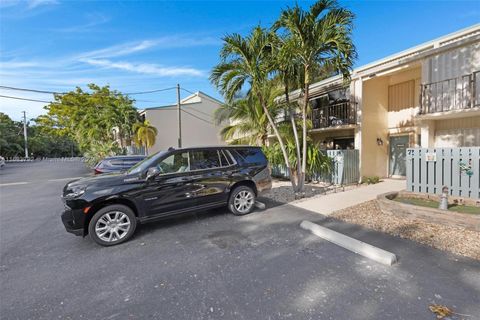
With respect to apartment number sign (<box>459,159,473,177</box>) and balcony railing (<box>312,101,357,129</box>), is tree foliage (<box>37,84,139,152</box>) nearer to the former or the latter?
balcony railing (<box>312,101,357,129</box>)

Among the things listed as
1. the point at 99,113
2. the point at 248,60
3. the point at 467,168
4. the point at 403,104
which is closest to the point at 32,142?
the point at 99,113

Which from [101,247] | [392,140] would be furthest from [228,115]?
[101,247]

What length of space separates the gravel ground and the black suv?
229cm

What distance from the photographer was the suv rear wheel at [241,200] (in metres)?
5.67

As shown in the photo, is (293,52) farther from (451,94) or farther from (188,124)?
(188,124)

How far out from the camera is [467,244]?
367 centimetres

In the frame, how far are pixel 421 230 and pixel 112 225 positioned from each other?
561cm

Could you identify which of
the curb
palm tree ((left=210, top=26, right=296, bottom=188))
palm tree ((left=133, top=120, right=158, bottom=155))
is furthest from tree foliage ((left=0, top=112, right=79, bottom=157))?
the curb

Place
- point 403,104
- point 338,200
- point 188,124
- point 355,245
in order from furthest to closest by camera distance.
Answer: point 188,124 → point 403,104 → point 338,200 → point 355,245

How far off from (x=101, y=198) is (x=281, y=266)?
3245 mm

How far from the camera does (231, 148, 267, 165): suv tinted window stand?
589cm

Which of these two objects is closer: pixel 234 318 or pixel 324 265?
pixel 234 318

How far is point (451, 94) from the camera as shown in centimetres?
757

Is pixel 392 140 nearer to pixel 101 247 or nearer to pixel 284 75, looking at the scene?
pixel 284 75
